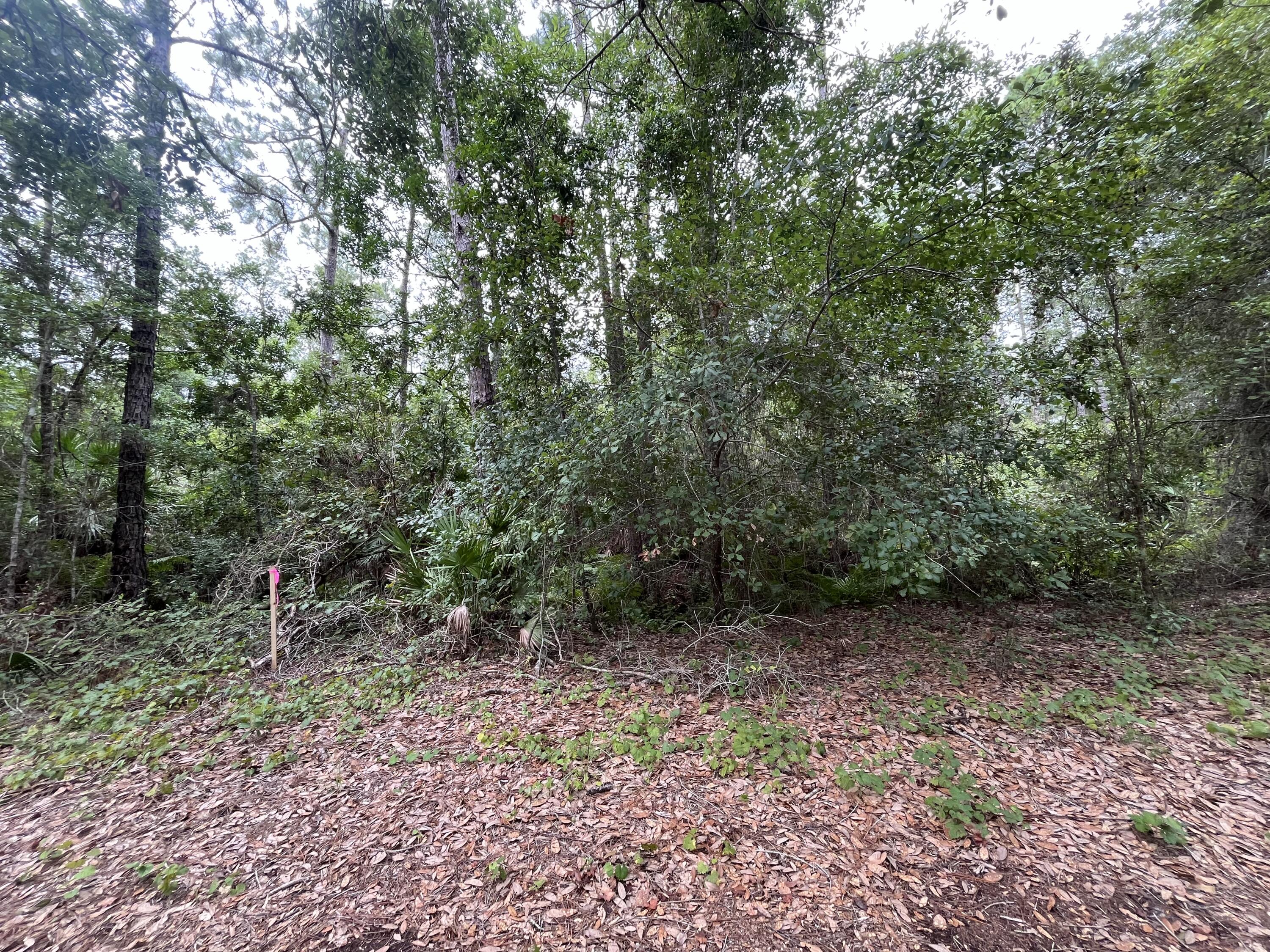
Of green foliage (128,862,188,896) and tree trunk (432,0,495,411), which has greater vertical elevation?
tree trunk (432,0,495,411)

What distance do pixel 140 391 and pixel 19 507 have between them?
2.08 m

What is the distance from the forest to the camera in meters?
2.55

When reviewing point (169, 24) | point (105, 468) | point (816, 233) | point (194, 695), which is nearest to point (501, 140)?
point (816, 233)

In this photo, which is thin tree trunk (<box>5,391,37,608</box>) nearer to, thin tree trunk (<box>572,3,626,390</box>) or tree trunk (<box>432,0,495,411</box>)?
tree trunk (<box>432,0,495,411</box>)

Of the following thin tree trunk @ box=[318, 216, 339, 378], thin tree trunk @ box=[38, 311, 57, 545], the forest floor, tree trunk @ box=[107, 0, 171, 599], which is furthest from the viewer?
thin tree trunk @ box=[318, 216, 339, 378]

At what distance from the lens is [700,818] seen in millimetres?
2836

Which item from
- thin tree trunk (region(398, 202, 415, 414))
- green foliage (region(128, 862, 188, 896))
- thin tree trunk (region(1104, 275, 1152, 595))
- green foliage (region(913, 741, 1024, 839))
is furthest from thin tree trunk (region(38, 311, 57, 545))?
thin tree trunk (region(1104, 275, 1152, 595))

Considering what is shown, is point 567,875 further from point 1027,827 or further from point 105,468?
point 105,468

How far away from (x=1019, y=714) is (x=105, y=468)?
39.8ft

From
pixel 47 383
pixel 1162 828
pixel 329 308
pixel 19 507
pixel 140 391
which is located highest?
pixel 329 308

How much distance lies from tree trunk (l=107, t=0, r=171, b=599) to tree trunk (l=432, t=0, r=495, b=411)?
351cm

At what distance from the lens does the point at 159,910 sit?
237 cm

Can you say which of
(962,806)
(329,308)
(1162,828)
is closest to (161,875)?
(962,806)

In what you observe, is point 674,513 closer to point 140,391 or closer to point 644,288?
point 644,288
